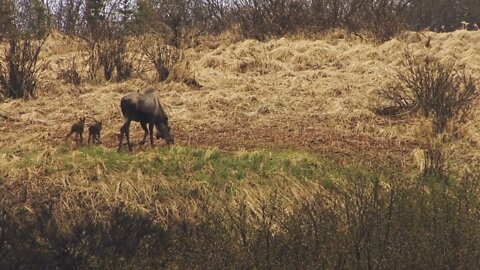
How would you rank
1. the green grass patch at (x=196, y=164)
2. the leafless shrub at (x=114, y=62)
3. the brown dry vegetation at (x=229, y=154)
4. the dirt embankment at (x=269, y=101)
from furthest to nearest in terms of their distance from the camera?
the leafless shrub at (x=114, y=62), the dirt embankment at (x=269, y=101), the green grass patch at (x=196, y=164), the brown dry vegetation at (x=229, y=154)

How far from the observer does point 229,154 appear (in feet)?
31.9

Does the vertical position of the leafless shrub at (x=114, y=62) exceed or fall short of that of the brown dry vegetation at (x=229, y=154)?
it exceeds it

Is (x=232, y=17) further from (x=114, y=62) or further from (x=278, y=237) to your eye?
(x=278, y=237)

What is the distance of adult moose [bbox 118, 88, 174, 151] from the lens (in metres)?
9.41

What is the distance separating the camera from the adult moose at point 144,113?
9.41 metres

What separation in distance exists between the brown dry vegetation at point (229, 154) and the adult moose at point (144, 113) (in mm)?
305

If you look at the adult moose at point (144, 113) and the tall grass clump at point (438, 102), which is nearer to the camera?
the adult moose at point (144, 113)

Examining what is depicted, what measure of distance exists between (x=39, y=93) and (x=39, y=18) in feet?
22.6

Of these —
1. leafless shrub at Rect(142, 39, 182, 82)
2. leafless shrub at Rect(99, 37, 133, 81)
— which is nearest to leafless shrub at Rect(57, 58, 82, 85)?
leafless shrub at Rect(99, 37, 133, 81)

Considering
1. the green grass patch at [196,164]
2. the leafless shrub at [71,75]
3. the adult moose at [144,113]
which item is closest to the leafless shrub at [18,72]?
the leafless shrub at [71,75]

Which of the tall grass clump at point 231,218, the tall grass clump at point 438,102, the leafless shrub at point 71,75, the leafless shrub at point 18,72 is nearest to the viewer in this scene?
the tall grass clump at point 231,218

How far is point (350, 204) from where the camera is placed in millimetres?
6535

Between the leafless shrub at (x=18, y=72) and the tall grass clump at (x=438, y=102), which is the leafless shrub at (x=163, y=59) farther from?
the tall grass clump at (x=438, y=102)

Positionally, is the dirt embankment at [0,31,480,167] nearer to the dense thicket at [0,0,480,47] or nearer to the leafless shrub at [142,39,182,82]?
the leafless shrub at [142,39,182,82]
